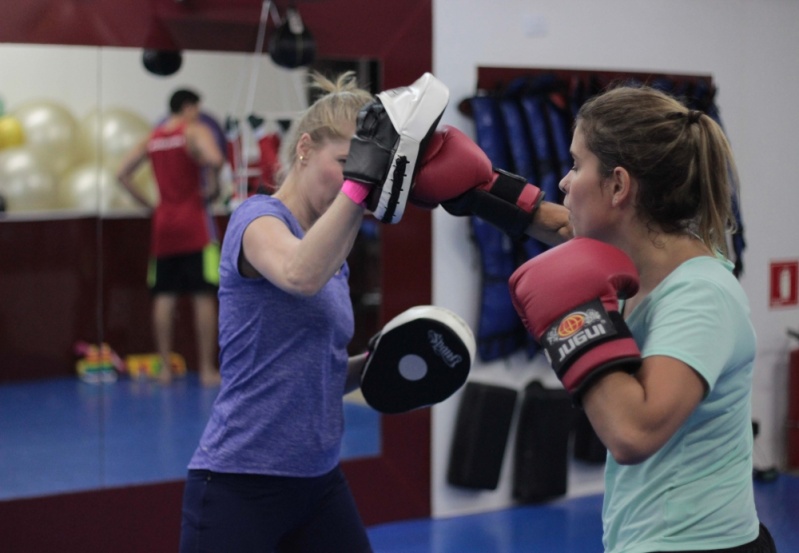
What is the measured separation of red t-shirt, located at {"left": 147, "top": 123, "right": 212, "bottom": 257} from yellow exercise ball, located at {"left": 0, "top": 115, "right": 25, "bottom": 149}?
1.63 feet

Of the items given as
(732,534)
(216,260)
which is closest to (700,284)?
(732,534)

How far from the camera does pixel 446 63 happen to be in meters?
4.14

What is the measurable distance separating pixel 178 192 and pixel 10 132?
2.23 feet

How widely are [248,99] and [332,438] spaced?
2.26 metres

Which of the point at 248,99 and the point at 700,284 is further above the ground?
the point at 248,99

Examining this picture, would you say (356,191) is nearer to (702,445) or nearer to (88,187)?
(702,445)

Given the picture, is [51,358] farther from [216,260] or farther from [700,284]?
[700,284]

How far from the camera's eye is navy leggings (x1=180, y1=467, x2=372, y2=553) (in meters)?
1.96

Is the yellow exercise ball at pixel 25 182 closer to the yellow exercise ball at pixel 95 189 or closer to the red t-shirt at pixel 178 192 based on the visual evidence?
the yellow exercise ball at pixel 95 189

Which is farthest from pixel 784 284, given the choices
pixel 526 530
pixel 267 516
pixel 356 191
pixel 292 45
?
pixel 356 191

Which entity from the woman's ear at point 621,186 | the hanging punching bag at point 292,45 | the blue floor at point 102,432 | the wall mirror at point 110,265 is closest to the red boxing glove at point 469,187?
the woman's ear at point 621,186

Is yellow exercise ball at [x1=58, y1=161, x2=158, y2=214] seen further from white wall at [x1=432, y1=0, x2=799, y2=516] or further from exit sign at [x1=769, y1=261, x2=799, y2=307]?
exit sign at [x1=769, y1=261, x2=799, y2=307]

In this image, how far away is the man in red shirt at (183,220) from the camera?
4.19 metres

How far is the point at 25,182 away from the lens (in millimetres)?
4141
